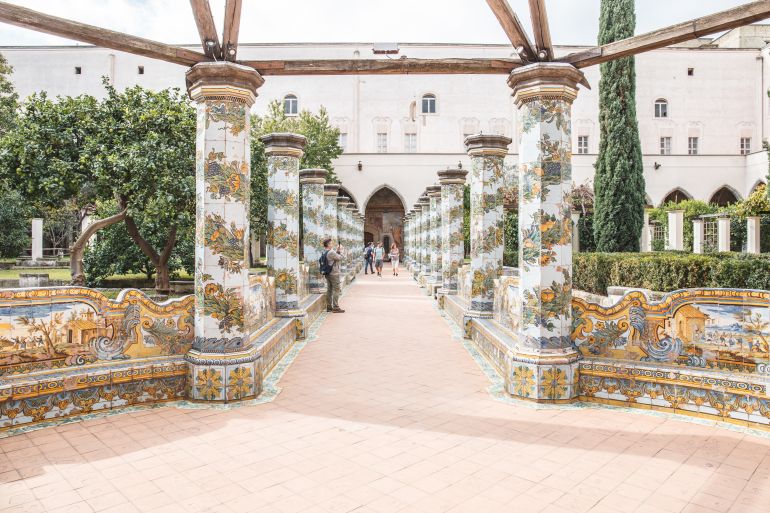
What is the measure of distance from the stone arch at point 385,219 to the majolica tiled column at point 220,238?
32636mm

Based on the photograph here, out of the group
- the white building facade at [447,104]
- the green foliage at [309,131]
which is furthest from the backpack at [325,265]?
the white building facade at [447,104]

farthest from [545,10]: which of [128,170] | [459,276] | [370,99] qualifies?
[370,99]

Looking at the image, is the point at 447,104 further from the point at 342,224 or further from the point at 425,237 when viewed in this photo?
the point at 425,237

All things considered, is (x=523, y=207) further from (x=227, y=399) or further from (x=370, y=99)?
(x=370, y=99)

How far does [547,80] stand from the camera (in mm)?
5605

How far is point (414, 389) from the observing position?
6.05 m

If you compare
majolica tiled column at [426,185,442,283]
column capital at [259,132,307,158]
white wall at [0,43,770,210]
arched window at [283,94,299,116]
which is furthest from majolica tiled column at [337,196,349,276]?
arched window at [283,94,299,116]

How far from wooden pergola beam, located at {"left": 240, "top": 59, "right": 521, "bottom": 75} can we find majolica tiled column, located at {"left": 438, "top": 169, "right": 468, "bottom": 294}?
610 cm

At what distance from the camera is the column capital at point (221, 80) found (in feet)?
17.8

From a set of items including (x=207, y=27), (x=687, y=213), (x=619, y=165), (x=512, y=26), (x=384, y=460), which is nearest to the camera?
(x=384, y=460)

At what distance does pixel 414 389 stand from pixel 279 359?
2312 millimetres

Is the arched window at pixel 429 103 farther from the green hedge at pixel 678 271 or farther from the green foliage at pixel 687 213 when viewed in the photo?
the green hedge at pixel 678 271

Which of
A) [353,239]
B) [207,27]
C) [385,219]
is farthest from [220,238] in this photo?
[385,219]

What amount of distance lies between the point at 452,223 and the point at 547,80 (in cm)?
657
